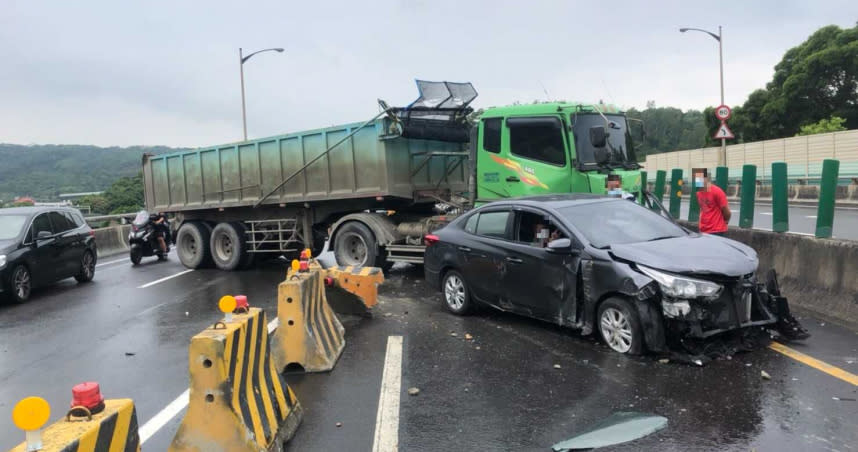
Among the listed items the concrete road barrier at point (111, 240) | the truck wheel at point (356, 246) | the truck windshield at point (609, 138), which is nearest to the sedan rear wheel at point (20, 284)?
the truck wheel at point (356, 246)

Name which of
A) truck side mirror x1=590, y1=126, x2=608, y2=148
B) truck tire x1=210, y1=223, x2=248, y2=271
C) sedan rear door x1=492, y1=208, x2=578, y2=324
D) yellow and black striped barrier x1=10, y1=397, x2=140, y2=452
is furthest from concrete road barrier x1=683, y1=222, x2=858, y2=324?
truck tire x1=210, y1=223, x2=248, y2=271

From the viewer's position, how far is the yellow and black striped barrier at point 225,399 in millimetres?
3443

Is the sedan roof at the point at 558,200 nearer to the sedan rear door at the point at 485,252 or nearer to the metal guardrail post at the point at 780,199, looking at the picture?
the sedan rear door at the point at 485,252

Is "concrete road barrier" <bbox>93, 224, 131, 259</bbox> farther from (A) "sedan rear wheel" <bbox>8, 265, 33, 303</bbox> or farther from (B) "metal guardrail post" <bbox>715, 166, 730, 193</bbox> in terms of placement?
(B) "metal guardrail post" <bbox>715, 166, 730, 193</bbox>

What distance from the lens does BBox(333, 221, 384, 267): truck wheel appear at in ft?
35.5

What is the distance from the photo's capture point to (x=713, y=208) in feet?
26.7

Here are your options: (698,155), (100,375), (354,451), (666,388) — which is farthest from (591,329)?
(698,155)

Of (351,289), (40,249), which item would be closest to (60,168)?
(40,249)

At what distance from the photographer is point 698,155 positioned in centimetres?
3934

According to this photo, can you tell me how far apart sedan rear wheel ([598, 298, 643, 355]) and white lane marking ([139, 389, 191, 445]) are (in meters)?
3.81

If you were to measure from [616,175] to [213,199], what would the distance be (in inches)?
360

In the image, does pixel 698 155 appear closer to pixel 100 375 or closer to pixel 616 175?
pixel 616 175

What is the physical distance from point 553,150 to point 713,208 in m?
2.35

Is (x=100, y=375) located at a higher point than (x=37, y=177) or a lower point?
lower
